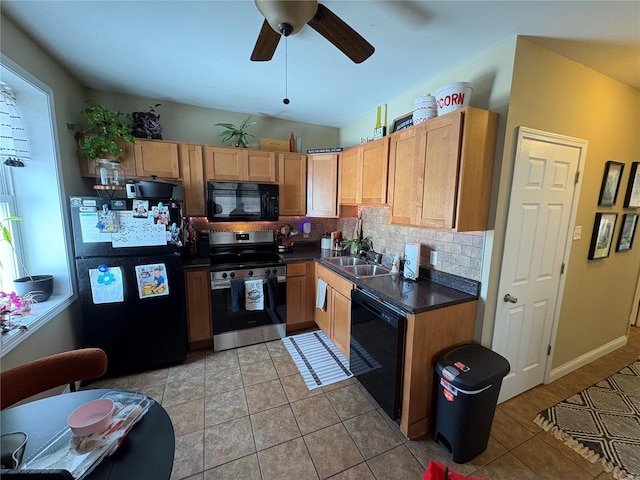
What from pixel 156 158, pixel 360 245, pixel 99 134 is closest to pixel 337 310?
pixel 360 245

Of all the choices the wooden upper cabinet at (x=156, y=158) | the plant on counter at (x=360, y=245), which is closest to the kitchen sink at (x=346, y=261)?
the plant on counter at (x=360, y=245)

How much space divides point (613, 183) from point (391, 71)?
2.24m

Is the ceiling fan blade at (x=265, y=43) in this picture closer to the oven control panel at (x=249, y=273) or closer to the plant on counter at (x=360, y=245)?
the oven control panel at (x=249, y=273)

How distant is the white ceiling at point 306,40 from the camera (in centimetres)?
147

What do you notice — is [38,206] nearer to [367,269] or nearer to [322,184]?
[322,184]

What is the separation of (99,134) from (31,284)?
1382 mm

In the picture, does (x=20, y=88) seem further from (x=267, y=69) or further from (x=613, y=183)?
(x=613, y=183)

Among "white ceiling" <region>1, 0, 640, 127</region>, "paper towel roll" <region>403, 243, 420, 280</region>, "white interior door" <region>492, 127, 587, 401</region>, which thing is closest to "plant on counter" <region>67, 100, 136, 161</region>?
"white ceiling" <region>1, 0, 640, 127</region>

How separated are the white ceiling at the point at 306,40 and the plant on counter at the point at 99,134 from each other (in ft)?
1.10

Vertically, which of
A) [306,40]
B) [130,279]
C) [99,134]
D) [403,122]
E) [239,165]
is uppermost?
[306,40]

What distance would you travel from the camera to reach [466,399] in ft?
4.98

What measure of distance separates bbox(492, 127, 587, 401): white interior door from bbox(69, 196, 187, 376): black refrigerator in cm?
270

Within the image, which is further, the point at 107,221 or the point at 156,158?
the point at 156,158

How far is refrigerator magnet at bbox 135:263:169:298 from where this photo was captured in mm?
2268
